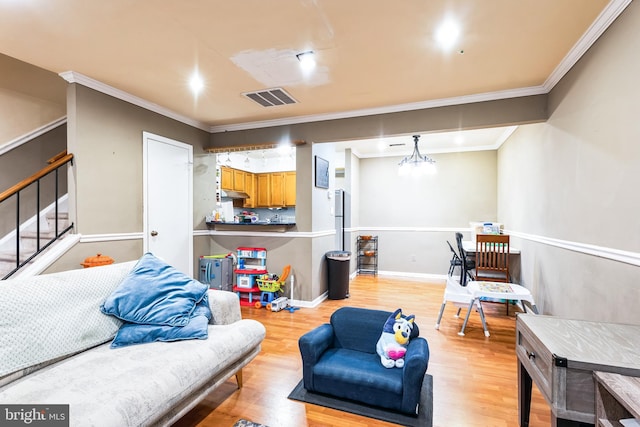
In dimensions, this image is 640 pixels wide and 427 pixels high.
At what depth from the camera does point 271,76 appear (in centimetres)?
291

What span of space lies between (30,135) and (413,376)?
4.73 meters

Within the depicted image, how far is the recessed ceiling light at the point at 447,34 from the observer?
6.95ft

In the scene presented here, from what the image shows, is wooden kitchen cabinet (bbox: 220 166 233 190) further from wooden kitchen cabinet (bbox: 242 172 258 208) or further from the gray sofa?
the gray sofa

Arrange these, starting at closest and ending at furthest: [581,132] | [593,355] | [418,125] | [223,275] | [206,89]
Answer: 1. [593,355]
2. [581,132]
3. [206,89]
4. [418,125]
5. [223,275]

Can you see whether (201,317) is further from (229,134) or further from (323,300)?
(229,134)

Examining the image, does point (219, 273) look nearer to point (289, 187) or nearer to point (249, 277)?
point (249, 277)

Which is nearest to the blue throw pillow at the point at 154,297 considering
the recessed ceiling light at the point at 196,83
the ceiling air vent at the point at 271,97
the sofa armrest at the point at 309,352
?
the sofa armrest at the point at 309,352

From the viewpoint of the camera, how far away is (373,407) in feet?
6.29

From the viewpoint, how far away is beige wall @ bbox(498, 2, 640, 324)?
176 centimetres

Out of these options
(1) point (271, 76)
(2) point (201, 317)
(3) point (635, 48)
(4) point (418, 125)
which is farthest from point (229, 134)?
(3) point (635, 48)

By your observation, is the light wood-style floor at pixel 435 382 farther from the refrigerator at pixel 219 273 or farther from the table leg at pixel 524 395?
the refrigerator at pixel 219 273

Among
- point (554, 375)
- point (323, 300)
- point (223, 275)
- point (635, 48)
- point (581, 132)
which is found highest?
point (635, 48)

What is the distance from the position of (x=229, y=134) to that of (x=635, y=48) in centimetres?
429

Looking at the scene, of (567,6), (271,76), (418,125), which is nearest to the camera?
(567,6)
